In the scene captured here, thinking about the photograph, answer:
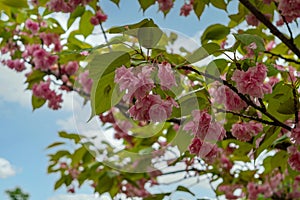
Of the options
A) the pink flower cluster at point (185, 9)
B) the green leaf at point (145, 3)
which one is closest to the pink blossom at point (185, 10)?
the pink flower cluster at point (185, 9)

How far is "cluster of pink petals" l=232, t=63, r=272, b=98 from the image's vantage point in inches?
43.3

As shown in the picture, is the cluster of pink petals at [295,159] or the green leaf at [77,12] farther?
the green leaf at [77,12]

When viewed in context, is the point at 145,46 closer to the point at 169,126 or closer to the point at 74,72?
the point at 169,126

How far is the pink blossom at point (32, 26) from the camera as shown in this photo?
283 centimetres

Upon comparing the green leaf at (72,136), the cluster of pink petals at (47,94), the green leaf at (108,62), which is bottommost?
the green leaf at (108,62)

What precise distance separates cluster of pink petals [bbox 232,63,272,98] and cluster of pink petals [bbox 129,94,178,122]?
195 millimetres

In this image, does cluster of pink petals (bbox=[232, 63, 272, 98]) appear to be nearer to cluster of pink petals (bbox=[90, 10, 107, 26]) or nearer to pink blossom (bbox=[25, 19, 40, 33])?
cluster of pink petals (bbox=[90, 10, 107, 26])

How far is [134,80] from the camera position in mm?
978

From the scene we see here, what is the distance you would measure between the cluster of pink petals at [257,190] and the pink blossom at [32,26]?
69.2 inches

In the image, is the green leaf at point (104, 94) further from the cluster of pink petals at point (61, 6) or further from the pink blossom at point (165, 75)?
the cluster of pink petals at point (61, 6)

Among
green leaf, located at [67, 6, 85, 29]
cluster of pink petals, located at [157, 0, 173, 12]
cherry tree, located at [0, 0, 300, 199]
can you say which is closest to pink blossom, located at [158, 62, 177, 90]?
cherry tree, located at [0, 0, 300, 199]

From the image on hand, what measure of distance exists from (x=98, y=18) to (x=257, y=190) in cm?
157

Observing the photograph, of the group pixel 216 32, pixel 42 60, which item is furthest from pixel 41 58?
pixel 216 32

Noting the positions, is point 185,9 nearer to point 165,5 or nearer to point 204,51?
point 165,5
